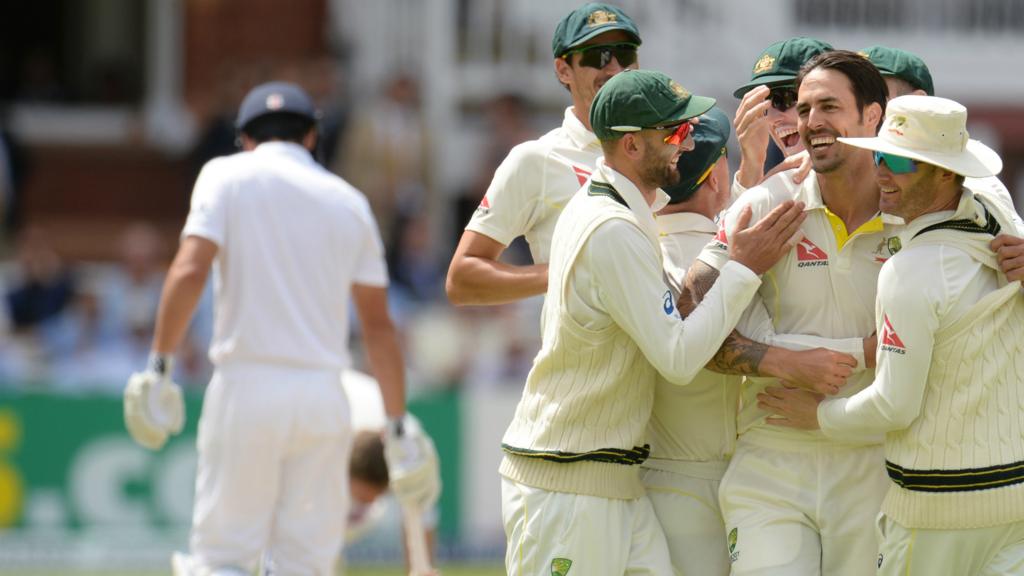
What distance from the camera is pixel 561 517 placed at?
16.7 ft

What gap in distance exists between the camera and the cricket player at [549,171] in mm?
5953

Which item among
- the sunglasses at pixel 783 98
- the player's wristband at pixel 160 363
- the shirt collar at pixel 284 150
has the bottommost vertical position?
the player's wristband at pixel 160 363

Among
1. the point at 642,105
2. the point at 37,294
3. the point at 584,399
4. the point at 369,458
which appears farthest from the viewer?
→ the point at 37,294

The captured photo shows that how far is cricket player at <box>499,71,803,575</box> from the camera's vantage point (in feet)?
16.1

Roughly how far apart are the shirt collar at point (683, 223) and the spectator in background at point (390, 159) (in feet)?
27.7

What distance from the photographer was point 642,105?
4953 mm

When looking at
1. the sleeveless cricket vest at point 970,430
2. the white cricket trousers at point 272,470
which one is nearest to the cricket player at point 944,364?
the sleeveless cricket vest at point 970,430

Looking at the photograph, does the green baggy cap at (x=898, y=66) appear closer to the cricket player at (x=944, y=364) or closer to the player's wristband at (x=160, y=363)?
the cricket player at (x=944, y=364)

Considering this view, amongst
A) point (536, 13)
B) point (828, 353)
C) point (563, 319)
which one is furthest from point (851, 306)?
point (536, 13)

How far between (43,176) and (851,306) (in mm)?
12014

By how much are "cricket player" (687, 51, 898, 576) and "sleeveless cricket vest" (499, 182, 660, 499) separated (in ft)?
0.96

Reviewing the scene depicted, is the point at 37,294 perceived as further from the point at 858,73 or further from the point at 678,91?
the point at 858,73

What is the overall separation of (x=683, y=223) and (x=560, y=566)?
1.13 metres

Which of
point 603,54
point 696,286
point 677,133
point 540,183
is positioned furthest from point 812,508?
point 603,54
